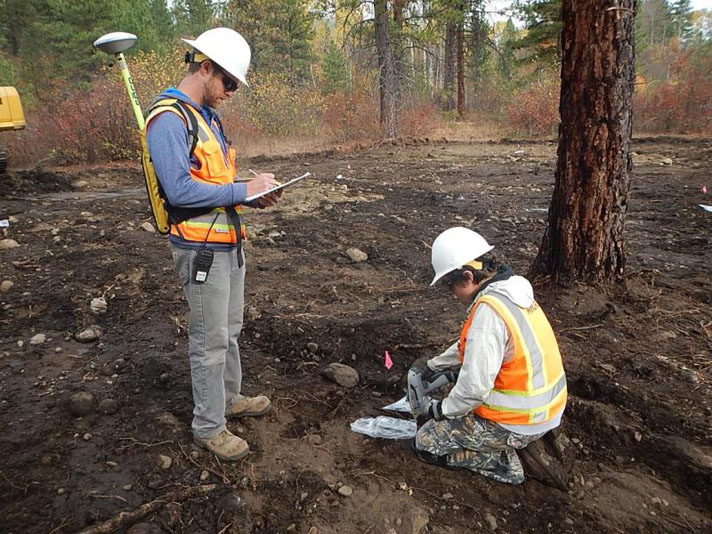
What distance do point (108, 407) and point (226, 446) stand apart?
985 millimetres

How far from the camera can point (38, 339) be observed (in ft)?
13.2

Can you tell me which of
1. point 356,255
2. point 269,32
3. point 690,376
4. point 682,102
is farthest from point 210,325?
point 269,32

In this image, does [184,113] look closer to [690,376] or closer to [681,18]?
[690,376]

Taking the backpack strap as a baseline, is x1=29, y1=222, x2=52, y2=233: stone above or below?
below

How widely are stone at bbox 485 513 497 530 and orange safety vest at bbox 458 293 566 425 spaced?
44cm

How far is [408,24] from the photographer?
643 inches

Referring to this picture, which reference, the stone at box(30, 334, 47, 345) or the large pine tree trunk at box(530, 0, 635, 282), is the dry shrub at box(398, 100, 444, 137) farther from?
the stone at box(30, 334, 47, 345)

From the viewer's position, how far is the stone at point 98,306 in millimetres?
4520

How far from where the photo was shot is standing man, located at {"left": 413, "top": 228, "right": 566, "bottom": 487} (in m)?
2.24

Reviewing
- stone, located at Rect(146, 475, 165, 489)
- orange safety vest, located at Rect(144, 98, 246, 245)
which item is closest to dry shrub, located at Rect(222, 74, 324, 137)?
orange safety vest, located at Rect(144, 98, 246, 245)

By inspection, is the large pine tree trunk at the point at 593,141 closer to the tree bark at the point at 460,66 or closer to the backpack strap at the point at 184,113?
the backpack strap at the point at 184,113

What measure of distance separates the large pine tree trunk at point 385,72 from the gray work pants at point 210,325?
14000 millimetres

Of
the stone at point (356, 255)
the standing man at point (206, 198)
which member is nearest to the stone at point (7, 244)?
the stone at point (356, 255)

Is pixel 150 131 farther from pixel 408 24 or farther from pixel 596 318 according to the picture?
pixel 408 24
